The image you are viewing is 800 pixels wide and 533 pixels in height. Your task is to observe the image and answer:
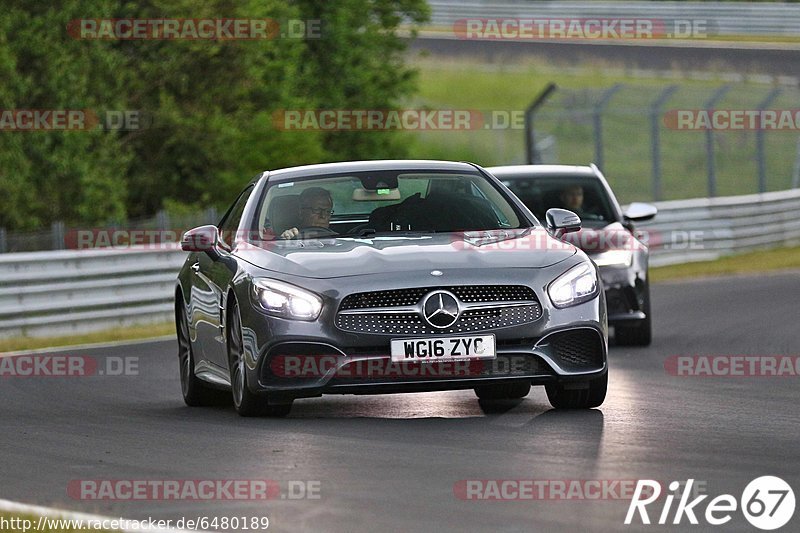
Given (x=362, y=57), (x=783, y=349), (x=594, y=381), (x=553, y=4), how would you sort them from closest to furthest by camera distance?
(x=594, y=381), (x=783, y=349), (x=362, y=57), (x=553, y=4)

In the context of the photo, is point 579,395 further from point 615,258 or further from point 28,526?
point 615,258

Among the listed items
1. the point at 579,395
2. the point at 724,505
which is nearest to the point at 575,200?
the point at 579,395

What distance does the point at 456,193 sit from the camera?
429 inches

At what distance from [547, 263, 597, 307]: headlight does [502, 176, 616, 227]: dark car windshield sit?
21.1ft

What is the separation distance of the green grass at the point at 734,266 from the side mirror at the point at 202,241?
16.6 meters

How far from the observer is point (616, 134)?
4031 centimetres

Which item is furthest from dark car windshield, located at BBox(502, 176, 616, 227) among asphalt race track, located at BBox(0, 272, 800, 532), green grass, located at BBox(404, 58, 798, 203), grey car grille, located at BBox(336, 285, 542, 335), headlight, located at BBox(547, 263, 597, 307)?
green grass, located at BBox(404, 58, 798, 203)

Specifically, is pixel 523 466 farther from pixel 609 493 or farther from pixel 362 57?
pixel 362 57

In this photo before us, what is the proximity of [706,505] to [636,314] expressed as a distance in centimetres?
921

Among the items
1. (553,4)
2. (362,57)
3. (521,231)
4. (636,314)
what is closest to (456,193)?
(521,231)

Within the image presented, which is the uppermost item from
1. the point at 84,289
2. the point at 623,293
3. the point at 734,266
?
the point at 623,293

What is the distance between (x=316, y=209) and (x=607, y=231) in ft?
19.0

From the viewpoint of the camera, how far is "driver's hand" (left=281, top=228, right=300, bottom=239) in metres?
10.5

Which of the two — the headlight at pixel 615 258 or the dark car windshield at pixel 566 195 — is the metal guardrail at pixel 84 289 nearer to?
the dark car windshield at pixel 566 195
